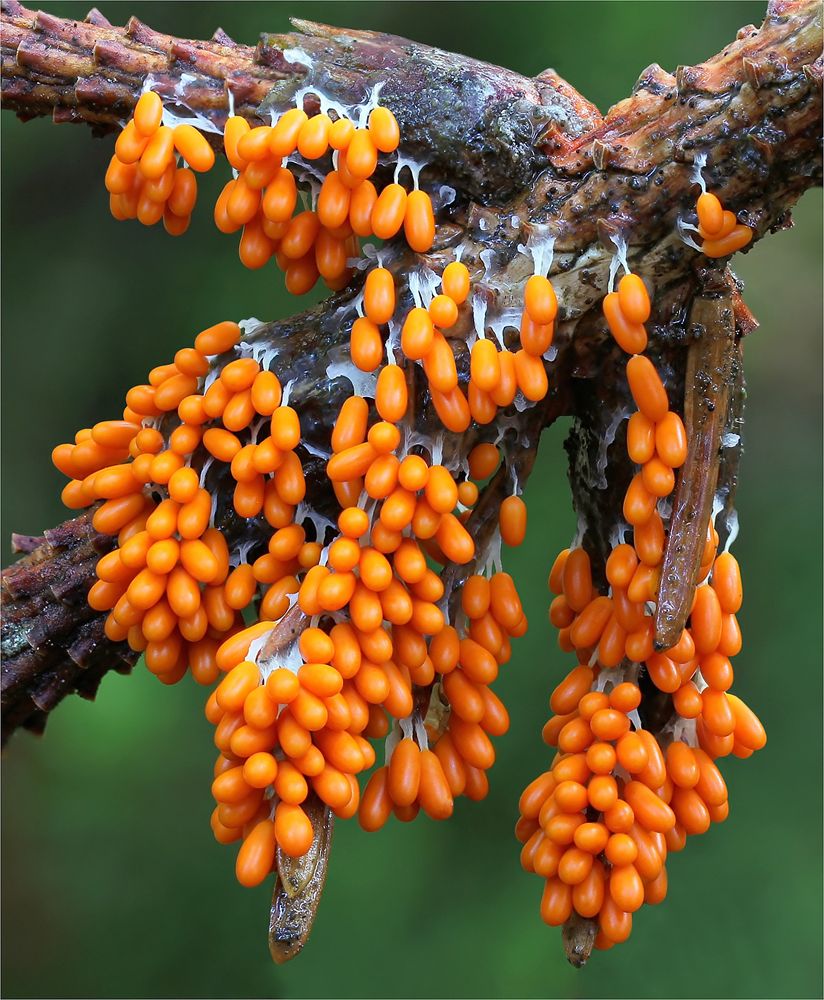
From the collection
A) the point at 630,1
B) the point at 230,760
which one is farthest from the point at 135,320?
the point at 230,760

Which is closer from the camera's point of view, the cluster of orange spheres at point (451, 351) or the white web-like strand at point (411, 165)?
the cluster of orange spheres at point (451, 351)

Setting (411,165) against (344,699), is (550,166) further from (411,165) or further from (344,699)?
(344,699)

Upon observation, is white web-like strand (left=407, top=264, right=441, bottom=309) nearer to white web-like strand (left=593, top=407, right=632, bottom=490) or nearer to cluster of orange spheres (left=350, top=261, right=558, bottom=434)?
cluster of orange spheres (left=350, top=261, right=558, bottom=434)

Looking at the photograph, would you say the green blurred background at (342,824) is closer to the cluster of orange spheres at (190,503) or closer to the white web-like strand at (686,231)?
the cluster of orange spheres at (190,503)

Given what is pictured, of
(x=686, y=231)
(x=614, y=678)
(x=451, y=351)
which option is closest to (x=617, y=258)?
(x=686, y=231)

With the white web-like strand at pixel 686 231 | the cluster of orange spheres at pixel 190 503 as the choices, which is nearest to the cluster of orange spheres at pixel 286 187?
the cluster of orange spheres at pixel 190 503

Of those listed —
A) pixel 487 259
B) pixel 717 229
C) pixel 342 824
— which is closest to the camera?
pixel 717 229

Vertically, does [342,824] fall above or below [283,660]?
above

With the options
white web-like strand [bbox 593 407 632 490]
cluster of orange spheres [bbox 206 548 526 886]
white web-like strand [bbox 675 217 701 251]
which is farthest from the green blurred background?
white web-like strand [bbox 675 217 701 251]
